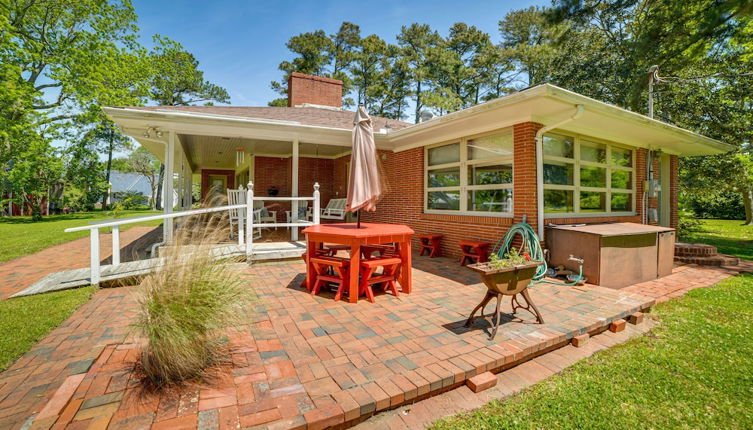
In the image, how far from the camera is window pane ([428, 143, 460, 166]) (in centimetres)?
693

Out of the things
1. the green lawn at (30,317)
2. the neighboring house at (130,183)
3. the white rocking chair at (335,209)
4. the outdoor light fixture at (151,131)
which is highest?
the neighboring house at (130,183)

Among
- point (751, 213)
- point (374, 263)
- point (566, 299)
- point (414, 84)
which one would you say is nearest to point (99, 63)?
point (414, 84)

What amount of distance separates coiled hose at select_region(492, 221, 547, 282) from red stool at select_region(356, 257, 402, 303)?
80.7 inches

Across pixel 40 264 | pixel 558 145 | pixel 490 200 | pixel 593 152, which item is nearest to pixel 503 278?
pixel 490 200

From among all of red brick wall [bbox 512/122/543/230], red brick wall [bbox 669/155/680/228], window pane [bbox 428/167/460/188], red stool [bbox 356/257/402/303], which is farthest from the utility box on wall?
red brick wall [bbox 669/155/680/228]

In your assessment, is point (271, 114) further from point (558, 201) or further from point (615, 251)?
point (615, 251)

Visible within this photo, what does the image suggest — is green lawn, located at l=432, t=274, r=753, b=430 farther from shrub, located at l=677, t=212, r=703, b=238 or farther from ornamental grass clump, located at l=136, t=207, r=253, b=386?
shrub, located at l=677, t=212, r=703, b=238

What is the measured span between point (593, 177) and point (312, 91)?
10.4 m

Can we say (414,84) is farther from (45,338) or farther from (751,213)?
(45,338)

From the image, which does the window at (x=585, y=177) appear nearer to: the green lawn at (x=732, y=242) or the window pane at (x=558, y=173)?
the window pane at (x=558, y=173)

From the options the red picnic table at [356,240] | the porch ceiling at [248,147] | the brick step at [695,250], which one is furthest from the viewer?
the porch ceiling at [248,147]

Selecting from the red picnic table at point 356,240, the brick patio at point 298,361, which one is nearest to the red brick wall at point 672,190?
the brick patio at point 298,361

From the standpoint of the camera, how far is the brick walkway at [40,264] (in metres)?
4.94

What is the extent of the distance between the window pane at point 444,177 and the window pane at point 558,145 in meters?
1.76
